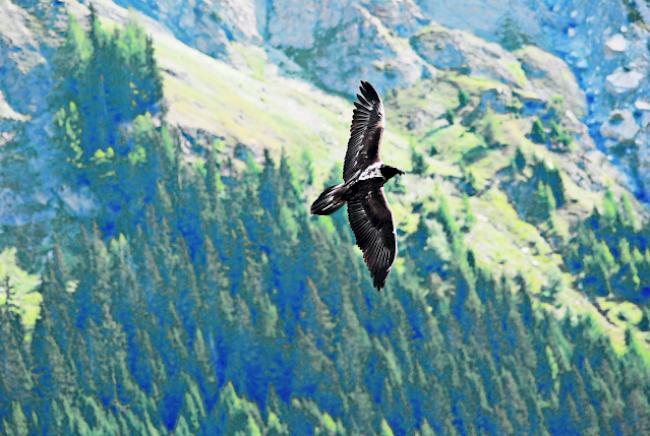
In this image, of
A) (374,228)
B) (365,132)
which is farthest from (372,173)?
(365,132)

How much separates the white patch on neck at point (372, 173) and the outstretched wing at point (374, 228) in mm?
694

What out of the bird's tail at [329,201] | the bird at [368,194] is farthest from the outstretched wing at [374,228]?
the bird's tail at [329,201]

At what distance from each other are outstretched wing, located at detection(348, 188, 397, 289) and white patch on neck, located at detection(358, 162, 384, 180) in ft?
2.28

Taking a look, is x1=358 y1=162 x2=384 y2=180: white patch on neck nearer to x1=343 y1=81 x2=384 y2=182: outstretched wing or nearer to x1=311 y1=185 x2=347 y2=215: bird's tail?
x1=343 y1=81 x2=384 y2=182: outstretched wing

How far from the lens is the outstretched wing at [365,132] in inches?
2544

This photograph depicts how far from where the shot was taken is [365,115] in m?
65.9

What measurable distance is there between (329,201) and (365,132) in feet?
24.3

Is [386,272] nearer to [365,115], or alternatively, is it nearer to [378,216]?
[378,216]

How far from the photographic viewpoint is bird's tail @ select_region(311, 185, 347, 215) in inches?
2281

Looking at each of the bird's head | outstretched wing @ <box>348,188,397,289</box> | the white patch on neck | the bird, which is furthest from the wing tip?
outstretched wing @ <box>348,188,397,289</box>

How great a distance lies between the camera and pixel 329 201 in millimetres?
58812

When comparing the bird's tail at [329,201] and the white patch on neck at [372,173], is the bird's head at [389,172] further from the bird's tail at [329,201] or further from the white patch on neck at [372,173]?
the bird's tail at [329,201]

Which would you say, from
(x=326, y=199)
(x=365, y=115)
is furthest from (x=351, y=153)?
(x=326, y=199)

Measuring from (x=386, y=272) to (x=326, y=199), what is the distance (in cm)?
360
